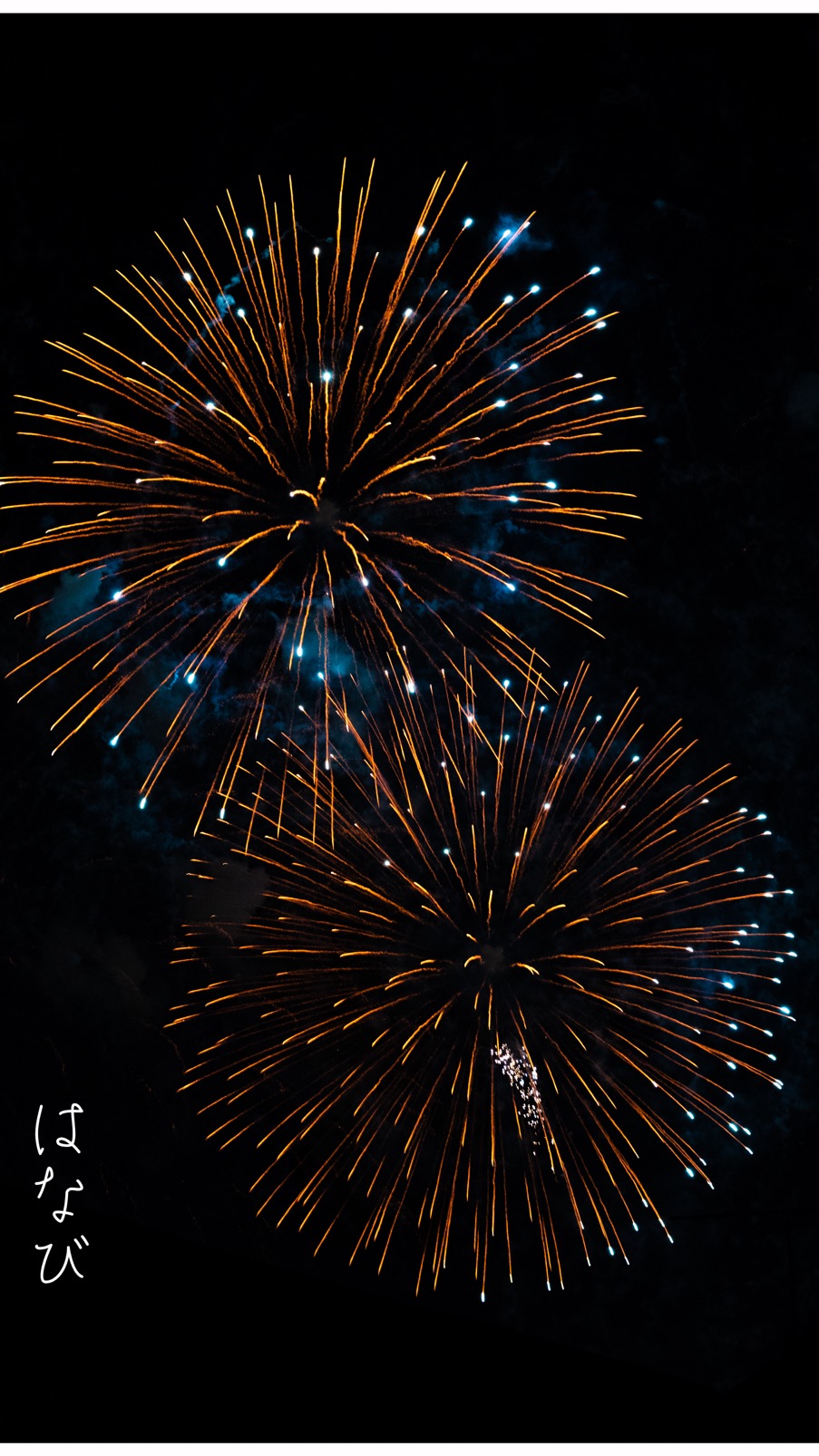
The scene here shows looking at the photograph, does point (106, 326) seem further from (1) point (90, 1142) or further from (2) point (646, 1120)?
(2) point (646, 1120)

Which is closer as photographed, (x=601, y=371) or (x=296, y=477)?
(x=296, y=477)

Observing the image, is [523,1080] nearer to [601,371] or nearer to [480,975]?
[480,975]

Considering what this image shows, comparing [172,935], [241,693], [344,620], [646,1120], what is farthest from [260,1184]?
[344,620]

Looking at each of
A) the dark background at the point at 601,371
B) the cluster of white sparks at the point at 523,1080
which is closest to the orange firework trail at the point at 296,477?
the dark background at the point at 601,371

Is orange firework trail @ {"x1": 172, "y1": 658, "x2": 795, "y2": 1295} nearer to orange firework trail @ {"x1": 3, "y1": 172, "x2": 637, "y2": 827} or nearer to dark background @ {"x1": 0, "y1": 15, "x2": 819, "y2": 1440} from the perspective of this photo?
dark background @ {"x1": 0, "y1": 15, "x2": 819, "y2": 1440}

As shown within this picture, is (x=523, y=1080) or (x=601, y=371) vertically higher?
(x=601, y=371)

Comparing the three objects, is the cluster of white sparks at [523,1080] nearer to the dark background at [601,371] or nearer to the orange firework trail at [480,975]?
the orange firework trail at [480,975]

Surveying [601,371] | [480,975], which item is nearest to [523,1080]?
[480,975]
